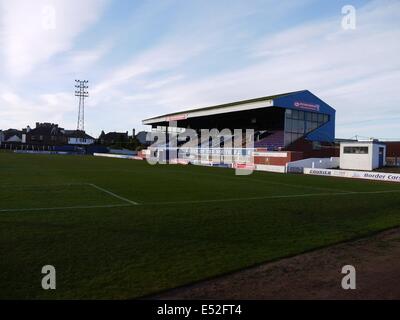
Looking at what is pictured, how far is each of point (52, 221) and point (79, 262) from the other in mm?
3606

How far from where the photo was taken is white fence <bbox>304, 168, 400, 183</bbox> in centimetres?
2970

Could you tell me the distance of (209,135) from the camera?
6550 centimetres

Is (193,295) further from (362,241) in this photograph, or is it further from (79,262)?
(362,241)

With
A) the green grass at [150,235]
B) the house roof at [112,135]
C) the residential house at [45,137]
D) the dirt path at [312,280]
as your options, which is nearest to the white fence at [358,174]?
the green grass at [150,235]

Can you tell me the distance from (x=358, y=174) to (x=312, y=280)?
93.7ft

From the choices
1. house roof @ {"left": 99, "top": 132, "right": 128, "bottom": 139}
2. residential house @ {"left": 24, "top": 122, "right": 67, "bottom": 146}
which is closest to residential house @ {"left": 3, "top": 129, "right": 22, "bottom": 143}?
residential house @ {"left": 24, "top": 122, "right": 67, "bottom": 146}

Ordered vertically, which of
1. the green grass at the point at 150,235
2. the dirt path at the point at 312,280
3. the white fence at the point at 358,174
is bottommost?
the dirt path at the point at 312,280

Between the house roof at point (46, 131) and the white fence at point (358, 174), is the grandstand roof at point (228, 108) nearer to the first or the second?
the white fence at point (358, 174)

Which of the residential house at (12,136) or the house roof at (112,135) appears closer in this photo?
the residential house at (12,136)

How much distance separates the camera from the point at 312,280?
6293 millimetres

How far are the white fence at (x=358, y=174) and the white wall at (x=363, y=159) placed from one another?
487 cm

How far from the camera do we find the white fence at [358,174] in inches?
1169

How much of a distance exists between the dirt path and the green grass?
35 cm

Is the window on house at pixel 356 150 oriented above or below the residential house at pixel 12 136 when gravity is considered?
below
